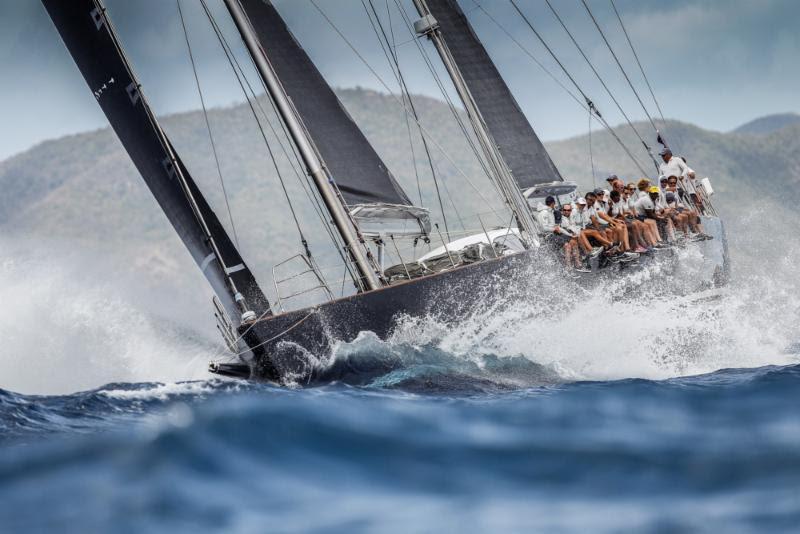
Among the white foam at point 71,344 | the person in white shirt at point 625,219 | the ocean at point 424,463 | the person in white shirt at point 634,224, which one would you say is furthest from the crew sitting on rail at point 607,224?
the white foam at point 71,344

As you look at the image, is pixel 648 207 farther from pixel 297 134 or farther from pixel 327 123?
pixel 297 134

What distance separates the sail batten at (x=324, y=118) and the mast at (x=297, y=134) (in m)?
0.19

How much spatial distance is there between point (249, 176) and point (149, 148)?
308 ft

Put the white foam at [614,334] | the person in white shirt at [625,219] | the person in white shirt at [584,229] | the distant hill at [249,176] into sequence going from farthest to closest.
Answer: the distant hill at [249,176], the person in white shirt at [625,219], the person in white shirt at [584,229], the white foam at [614,334]

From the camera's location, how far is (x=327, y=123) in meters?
8.87

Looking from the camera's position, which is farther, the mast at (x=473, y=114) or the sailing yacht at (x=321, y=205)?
the mast at (x=473, y=114)

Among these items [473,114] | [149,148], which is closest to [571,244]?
[473,114]

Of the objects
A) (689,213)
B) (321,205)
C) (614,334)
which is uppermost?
(321,205)

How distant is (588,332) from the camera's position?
7.12 m

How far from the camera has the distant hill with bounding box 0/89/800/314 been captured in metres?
87.2

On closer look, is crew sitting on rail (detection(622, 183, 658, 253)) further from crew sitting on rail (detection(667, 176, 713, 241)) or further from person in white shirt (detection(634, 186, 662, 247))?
crew sitting on rail (detection(667, 176, 713, 241))

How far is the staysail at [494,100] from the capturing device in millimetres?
10852

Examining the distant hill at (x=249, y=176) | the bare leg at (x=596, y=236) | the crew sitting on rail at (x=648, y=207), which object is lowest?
the bare leg at (x=596, y=236)

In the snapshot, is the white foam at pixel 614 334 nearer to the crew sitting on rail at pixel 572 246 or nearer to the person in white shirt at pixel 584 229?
the crew sitting on rail at pixel 572 246
